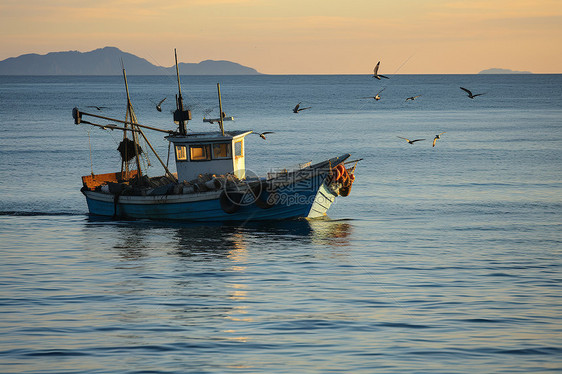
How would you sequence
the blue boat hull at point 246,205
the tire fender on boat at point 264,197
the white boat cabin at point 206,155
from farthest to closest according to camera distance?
the white boat cabin at point 206,155
the blue boat hull at point 246,205
the tire fender on boat at point 264,197

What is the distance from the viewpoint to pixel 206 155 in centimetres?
2947

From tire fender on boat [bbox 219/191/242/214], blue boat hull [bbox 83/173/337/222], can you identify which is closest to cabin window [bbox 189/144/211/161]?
blue boat hull [bbox 83/173/337/222]

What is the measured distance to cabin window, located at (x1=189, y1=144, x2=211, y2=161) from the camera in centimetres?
2941

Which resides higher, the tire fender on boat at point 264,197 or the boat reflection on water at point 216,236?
the tire fender on boat at point 264,197

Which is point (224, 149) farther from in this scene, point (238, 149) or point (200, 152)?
point (200, 152)

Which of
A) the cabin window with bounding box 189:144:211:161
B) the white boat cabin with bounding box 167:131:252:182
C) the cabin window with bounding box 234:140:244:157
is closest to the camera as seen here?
the white boat cabin with bounding box 167:131:252:182

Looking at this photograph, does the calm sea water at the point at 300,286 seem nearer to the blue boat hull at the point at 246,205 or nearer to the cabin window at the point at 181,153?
the blue boat hull at the point at 246,205

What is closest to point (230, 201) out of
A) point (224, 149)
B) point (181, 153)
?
point (224, 149)

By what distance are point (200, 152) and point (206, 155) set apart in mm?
281

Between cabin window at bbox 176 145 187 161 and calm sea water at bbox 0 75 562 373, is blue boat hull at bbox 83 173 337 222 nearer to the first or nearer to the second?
calm sea water at bbox 0 75 562 373

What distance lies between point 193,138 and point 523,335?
17163 millimetres

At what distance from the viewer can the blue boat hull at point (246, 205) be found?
1103 inches

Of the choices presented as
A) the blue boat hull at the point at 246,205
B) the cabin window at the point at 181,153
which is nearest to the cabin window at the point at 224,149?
the cabin window at the point at 181,153

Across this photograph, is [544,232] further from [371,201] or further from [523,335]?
[523,335]
